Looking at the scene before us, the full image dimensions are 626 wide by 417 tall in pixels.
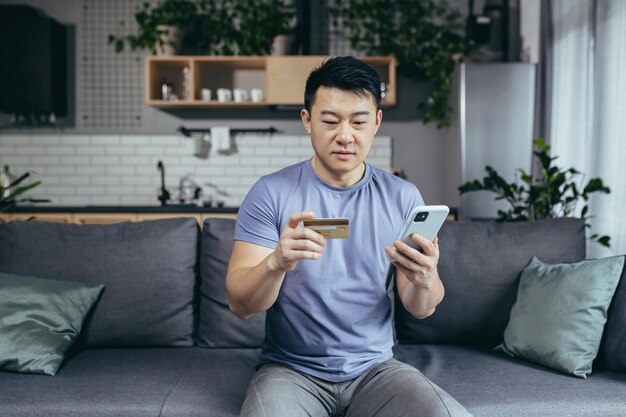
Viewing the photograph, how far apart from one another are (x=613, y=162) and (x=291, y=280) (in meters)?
2.26

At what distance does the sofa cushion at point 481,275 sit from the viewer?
6.93 feet

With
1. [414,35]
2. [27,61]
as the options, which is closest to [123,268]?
[27,61]

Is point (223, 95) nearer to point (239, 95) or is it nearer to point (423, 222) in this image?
point (239, 95)

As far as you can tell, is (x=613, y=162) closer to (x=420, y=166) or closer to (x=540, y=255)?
(x=540, y=255)

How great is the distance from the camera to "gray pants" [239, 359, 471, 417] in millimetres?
1363

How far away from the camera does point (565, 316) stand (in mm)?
1878

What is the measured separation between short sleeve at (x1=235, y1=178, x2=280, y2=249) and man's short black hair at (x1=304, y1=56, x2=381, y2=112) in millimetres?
283

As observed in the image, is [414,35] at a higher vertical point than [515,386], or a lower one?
higher

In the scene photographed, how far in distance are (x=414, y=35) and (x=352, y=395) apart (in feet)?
12.9

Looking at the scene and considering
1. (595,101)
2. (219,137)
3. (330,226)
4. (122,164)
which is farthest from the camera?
(122,164)

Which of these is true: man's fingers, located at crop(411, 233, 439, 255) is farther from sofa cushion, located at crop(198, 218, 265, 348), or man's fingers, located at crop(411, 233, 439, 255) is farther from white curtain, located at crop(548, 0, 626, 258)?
white curtain, located at crop(548, 0, 626, 258)

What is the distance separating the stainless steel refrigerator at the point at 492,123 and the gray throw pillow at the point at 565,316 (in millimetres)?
2295

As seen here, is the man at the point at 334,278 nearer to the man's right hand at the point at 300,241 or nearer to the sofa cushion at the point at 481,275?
the man's right hand at the point at 300,241

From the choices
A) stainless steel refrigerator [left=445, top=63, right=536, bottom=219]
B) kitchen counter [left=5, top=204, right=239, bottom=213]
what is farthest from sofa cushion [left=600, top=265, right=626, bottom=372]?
kitchen counter [left=5, top=204, right=239, bottom=213]
